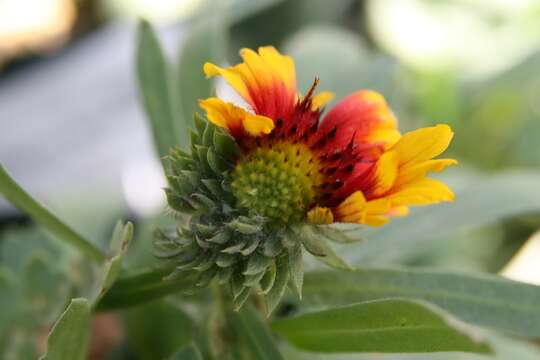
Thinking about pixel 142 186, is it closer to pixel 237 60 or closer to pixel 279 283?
pixel 237 60

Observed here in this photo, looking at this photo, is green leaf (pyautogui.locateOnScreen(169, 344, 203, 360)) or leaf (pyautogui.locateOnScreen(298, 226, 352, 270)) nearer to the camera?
leaf (pyautogui.locateOnScreen(298, 226, 352, 270))

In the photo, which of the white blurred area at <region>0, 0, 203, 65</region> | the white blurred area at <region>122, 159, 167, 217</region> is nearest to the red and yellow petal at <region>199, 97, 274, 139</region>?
the white blurred area at <region>122, 159, 167, 217</region>

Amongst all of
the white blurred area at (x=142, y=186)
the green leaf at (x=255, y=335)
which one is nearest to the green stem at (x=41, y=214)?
the green leaf at (x=255, y=335)

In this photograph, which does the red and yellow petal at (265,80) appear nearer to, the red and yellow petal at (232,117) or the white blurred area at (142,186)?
the red and yellow petal at (232,117)

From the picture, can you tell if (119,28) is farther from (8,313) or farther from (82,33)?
(8,313)

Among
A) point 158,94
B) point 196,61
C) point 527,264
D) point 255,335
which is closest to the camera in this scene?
point 255,335

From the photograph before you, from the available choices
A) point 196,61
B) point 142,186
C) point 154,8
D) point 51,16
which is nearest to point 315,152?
point 196,61

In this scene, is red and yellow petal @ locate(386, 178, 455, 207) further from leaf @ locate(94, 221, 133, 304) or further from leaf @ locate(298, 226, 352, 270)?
leaf @ locate(94, 221, 133, 304)
